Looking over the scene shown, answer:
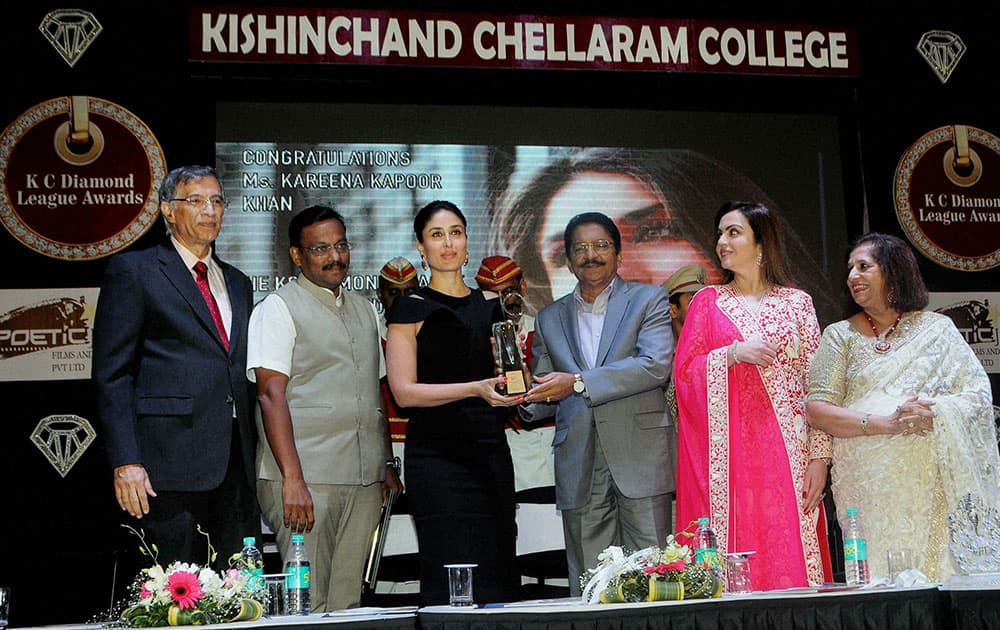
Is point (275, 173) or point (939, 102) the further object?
point (939, 102)

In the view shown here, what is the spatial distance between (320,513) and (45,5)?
2843 millimetres

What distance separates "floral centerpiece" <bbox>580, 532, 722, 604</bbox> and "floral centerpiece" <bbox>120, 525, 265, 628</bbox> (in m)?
0.92

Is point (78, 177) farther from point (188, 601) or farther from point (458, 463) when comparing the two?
point (188, 601)

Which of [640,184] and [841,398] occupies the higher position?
[640,184]

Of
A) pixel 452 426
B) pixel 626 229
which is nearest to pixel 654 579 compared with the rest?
pixel 452 426

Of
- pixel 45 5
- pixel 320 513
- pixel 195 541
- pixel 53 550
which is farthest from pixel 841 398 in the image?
pixel 45 5

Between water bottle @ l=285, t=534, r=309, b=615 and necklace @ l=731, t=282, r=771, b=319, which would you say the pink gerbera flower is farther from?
necklace @ l=731, t=282, r=771, b=319

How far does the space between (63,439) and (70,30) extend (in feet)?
6.32

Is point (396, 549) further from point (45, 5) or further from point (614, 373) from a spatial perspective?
point (45, 5)

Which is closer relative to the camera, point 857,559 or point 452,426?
point 857,559

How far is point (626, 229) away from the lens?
5.53m

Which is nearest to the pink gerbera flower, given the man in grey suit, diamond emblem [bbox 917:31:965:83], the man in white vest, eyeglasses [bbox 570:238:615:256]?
the man in white vest

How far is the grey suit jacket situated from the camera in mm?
4449

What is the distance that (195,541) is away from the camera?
159 inches
